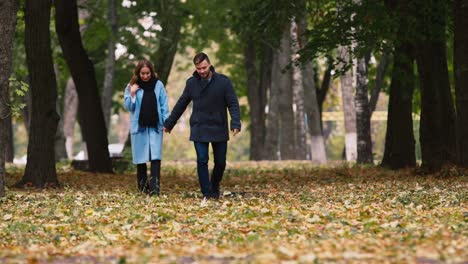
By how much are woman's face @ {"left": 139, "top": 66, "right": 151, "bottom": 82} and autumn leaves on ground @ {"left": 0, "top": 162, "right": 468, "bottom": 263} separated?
176 centimetres

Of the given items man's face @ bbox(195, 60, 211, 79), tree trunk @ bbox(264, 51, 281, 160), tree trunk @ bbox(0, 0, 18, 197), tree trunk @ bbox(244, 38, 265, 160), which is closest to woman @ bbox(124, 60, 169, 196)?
man's face @ bbox(195, 60, 211, 79)

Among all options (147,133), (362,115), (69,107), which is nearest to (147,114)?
(147,133)

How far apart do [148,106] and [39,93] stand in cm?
335

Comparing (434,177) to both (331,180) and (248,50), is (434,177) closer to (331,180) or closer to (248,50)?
(331,180)

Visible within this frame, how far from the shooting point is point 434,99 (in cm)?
2198

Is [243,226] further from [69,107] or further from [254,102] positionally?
[69,107]

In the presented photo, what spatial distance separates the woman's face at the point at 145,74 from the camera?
16.5m

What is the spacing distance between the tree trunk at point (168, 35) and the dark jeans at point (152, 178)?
55.6ft

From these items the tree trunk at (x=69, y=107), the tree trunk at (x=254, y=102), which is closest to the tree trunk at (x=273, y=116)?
the tree trunk at (x=254, y=102)

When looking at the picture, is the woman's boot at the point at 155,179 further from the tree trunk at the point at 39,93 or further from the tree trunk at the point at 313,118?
the tree trunk at the point at 313,118

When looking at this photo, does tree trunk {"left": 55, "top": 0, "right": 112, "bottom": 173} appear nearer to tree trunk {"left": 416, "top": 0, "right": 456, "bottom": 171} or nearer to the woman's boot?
tree trunk {"left": 416, "top": 0, "right": 456, "bottom": 171}

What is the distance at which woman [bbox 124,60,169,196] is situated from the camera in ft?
54.6

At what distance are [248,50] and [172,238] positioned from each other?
35.0 meters

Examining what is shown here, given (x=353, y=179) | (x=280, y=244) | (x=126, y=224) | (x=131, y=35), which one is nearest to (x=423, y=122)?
Answer: (x=353, y=179)
